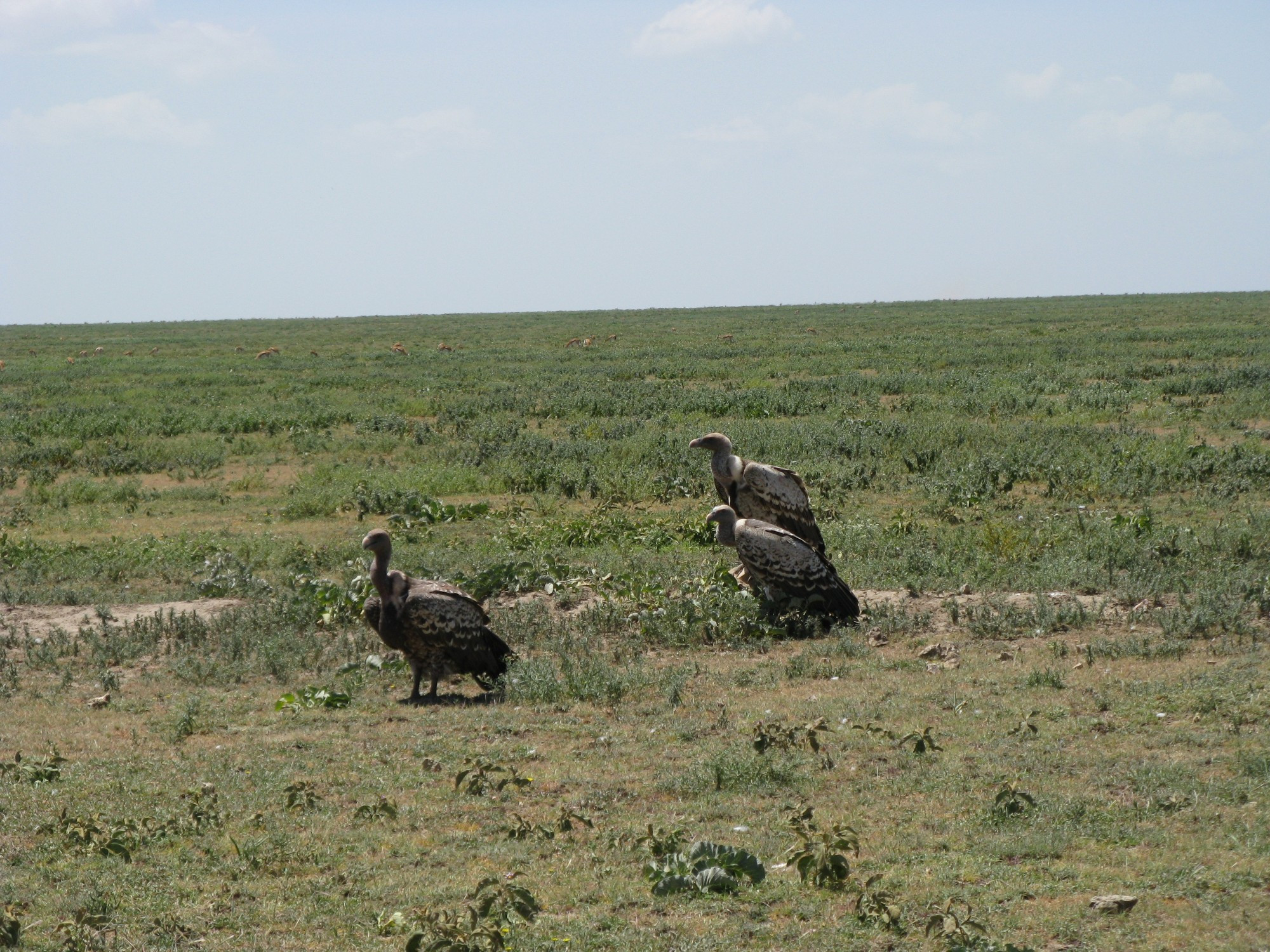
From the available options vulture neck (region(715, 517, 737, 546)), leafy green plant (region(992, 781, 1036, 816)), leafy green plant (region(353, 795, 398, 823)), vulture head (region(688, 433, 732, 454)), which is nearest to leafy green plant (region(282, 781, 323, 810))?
leafy green plant (region(353, 795, 398, 823))

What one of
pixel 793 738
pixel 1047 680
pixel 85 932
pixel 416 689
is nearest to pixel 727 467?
pixel 416 689

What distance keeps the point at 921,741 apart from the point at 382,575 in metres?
3.85

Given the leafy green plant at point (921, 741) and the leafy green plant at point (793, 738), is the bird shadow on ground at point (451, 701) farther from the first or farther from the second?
the leafy green plant at point (921, 741)

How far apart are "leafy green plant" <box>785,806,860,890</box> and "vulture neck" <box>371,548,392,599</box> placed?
12.7 feet

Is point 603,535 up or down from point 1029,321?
down

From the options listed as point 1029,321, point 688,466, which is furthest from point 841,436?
point 1029,321

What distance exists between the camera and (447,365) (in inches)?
1501

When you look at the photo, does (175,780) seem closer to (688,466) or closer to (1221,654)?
(1221,654)

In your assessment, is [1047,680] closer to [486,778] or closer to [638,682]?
[638,682]

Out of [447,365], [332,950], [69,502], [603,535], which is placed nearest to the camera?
[332,950]

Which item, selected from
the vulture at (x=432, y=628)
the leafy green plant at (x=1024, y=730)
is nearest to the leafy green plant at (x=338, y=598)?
the vulture at (x=432, y=628)

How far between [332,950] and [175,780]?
248 centimetres

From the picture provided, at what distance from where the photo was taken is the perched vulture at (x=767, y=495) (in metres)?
11.7

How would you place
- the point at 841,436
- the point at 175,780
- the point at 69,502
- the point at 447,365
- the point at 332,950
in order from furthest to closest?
the point at 447,365, the point at 841,436, the point at 69,502, the point at 175,780, the point at 332,950
